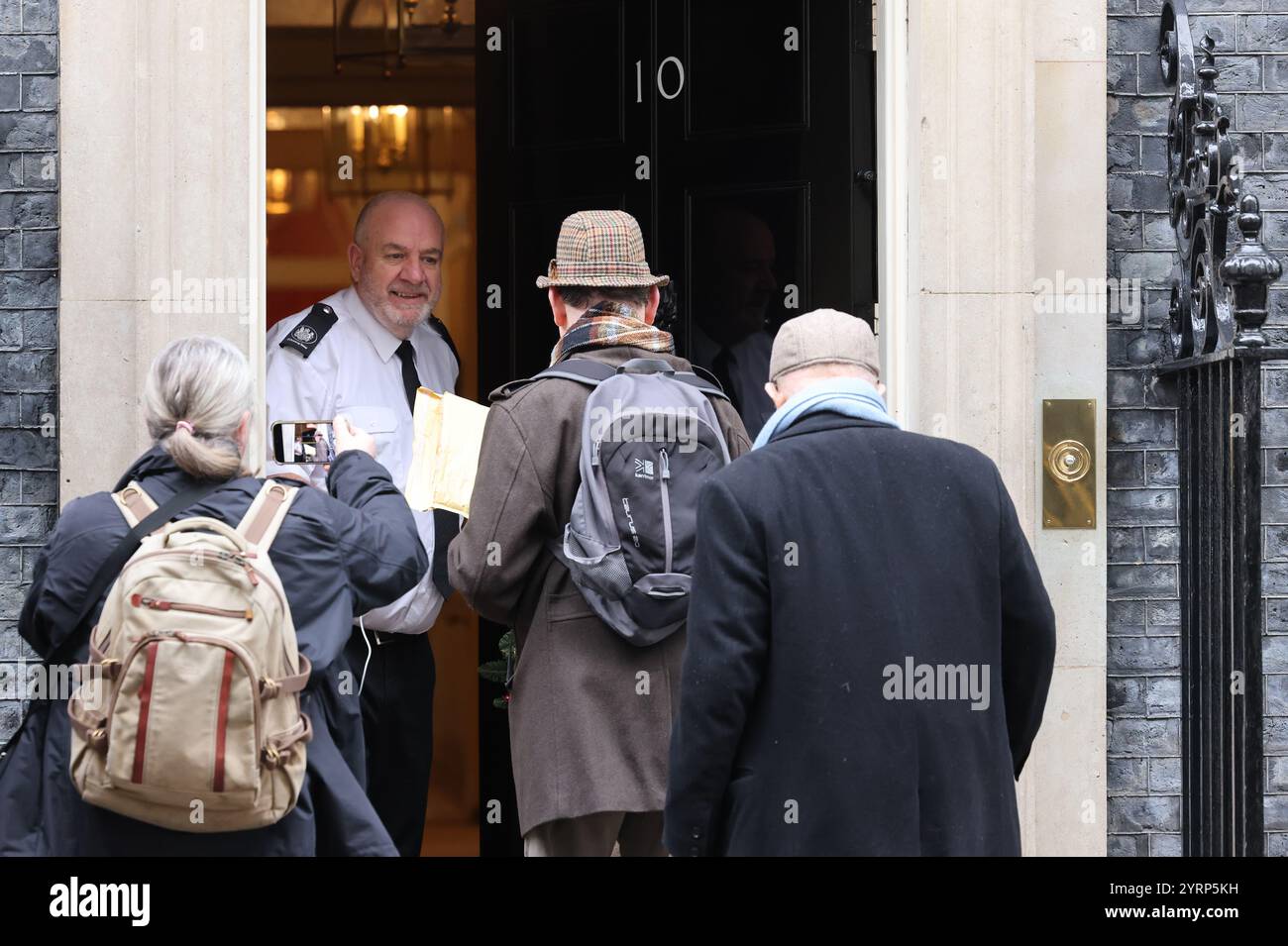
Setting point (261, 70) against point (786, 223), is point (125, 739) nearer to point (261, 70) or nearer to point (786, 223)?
point (261, 70)

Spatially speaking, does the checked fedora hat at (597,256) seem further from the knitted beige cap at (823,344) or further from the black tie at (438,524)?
the black tie at (438,524)

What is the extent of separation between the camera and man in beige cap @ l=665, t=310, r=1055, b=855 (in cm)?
321

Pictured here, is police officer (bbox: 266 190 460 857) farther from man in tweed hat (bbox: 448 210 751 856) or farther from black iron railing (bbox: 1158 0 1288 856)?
black iron railing (bbox: 1158 0 1288 856)

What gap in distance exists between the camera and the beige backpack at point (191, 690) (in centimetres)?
318

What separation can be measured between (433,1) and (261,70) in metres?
3.20

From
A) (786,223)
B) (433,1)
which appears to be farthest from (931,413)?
(433,1)

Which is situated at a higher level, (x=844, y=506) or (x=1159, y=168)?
(x=1159, y=168)

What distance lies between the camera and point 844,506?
128 inches

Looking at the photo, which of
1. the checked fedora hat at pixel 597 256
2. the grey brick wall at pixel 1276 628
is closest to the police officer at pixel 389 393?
the checked fedora hat at pixel 597 256

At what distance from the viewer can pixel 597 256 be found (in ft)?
13.9

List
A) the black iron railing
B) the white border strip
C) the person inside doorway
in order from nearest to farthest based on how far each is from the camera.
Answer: the black iron railing
the white border strip
the person inside doorway

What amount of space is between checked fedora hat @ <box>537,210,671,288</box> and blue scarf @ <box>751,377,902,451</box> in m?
0.98

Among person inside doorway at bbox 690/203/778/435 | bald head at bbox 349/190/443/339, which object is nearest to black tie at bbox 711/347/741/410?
person inside doorway at bbox 690/203/778/435
